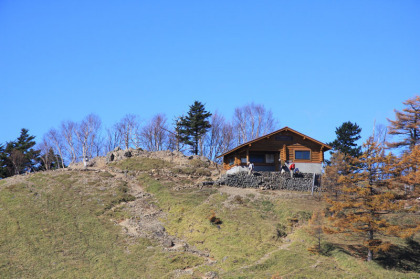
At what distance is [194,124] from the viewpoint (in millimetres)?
73500

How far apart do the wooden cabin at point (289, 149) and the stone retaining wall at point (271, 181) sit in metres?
2.86

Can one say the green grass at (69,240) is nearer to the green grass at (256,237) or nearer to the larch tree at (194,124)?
the green grass at (256,237)

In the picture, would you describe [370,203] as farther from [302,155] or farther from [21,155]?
[21,155]

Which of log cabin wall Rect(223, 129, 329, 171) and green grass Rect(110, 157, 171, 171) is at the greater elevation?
log cabin wall Rect(223, 129, 329, 171)

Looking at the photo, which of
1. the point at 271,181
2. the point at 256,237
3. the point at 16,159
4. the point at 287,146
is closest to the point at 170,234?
the point at 256,237

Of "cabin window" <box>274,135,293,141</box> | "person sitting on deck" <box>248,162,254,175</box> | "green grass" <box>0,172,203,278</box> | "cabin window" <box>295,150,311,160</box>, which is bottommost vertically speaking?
"green grass" <box>0,172,203,278</box>

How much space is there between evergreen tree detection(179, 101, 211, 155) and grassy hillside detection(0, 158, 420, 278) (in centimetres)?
2033

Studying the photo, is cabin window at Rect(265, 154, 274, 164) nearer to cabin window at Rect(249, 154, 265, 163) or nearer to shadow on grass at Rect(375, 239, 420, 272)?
cabin window at Rect(249, 154, 265, 163)

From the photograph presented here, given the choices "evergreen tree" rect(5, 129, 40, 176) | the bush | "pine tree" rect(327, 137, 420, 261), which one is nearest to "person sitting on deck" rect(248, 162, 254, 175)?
the bush

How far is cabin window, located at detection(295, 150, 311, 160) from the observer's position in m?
53.3

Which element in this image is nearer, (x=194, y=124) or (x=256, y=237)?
(x=256, y=237)

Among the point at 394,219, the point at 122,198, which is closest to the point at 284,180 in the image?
the point at 394,219

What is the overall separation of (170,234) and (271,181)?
52.4 ft

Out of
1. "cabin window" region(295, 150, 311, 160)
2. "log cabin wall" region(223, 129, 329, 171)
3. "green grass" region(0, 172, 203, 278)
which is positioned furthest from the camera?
"cabin window" region(295, 150, 311, 160)
